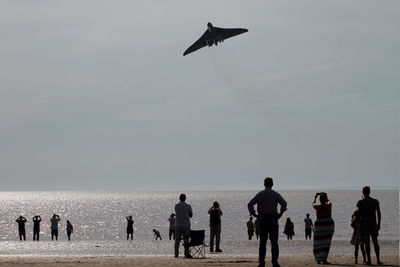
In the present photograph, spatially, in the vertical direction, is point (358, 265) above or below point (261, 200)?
below

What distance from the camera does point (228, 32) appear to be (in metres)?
49.9

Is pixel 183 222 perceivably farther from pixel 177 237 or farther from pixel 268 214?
pixel 268 214

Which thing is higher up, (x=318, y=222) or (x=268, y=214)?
(x=268, y=214)

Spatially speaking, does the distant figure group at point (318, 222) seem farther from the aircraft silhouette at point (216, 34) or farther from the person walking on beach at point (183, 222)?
the aircraft silhouette at point (216, 34)

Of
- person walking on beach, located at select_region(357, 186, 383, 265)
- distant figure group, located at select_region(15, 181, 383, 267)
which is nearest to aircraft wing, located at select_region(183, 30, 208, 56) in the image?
distant figure group, located at select_region(15, 181, 383, 267)

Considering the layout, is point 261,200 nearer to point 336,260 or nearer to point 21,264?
point 336,260

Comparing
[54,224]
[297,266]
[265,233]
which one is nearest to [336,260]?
[297,266]

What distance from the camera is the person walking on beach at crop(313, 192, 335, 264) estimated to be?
17734 mm

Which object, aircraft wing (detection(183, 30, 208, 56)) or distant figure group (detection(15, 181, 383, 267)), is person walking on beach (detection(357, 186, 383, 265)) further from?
aircraft wing (detection(183, 30, 208, 56))

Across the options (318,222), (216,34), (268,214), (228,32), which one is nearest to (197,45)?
(216,34)

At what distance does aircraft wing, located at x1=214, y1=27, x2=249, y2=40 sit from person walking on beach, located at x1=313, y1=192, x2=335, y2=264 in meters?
32.3

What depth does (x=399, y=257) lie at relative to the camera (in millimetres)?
19828

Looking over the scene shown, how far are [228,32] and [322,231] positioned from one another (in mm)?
33158

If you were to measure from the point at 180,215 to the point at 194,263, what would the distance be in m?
3.23
